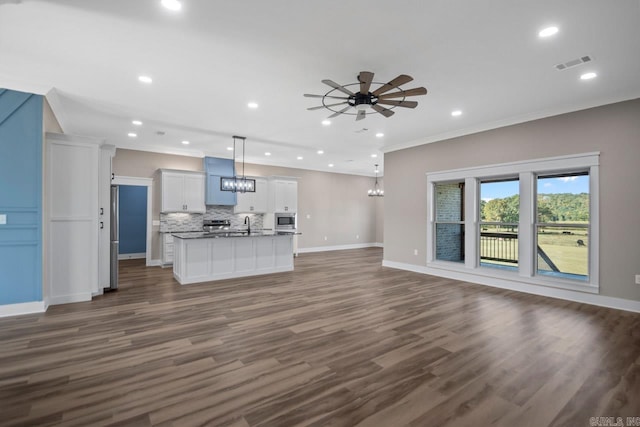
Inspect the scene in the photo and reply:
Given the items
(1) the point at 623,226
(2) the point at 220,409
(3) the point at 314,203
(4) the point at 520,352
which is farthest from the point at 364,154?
(2) the point at 220,409

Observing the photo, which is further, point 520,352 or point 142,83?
point 142,83

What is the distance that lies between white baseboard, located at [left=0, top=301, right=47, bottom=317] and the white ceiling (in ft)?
9.36

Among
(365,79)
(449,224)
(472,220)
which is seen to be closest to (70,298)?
(365,79)

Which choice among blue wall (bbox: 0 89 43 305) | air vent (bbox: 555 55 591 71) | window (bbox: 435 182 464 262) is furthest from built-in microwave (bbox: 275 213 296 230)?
air vent (bbox: 555 55 591 71)

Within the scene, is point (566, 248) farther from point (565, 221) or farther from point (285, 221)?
point (285, 221)

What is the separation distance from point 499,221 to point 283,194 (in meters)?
6.01

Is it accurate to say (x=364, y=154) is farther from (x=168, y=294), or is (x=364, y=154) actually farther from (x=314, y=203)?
(x=168, y=294)

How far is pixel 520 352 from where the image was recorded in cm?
292

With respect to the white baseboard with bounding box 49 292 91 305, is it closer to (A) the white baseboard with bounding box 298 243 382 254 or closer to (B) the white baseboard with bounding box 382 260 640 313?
(B) the white baseboard with bounding box 382 260 640 313

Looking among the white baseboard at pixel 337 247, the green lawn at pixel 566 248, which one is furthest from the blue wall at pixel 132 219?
the green lawn at pixel 566 248

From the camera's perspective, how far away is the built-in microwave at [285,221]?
9555 millimetres

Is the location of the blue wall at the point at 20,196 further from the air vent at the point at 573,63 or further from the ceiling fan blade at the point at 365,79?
the air vent at the point at 573,63

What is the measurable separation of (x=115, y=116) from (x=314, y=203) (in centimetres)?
665

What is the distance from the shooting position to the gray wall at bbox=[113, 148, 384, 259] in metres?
10.0
